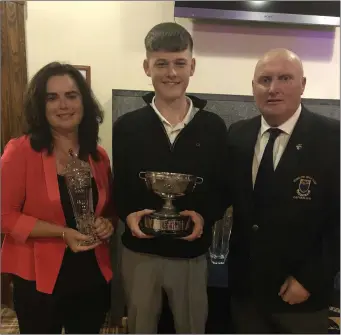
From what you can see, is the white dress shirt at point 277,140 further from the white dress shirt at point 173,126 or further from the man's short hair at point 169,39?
the man's short hair at point 169,39

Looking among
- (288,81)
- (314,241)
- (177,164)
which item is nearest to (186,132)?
(177,164)

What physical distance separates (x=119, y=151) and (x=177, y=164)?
0.20 meters

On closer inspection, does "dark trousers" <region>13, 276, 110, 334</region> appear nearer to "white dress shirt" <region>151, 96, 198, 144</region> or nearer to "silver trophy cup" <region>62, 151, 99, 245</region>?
"silver trophy cup" <region>62, 151, 99, 245</region>

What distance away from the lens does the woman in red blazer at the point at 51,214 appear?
118 centimetres

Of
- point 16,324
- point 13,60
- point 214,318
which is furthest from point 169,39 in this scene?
point 16,324

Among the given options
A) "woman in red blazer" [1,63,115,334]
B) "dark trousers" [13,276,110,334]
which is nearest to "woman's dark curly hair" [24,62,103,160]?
"woman in red blazer" [1,63,115,334]

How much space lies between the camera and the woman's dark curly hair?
3.94ft

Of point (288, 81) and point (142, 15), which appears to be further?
point (142, 15)

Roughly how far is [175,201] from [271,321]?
49cm

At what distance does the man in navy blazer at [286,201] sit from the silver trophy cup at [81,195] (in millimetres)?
458

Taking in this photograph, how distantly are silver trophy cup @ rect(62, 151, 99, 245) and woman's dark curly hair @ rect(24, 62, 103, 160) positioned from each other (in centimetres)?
8

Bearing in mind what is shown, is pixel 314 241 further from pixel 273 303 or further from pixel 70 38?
pixel 70 38

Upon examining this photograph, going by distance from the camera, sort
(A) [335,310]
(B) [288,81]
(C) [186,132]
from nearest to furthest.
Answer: (B) [288,81]
(C) [186,132]
(A) [335,310]

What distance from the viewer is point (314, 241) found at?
1178 millimetres
